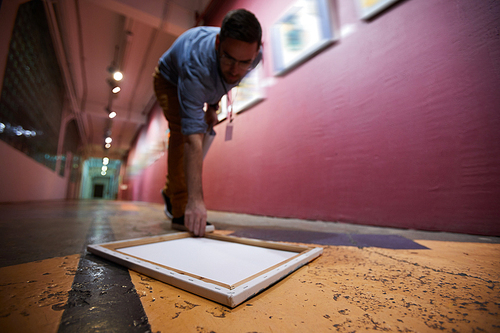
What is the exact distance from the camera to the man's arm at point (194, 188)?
3.18 feet

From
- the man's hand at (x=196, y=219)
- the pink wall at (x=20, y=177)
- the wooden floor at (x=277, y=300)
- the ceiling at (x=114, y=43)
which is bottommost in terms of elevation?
the wooden floor at (x=277, y=300)

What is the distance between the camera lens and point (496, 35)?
1.02 meters

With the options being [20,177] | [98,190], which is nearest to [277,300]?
[20,177]

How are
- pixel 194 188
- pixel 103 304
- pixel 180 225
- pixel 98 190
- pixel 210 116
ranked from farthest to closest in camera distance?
pixel 98 190 < pixel 210 116 < pixel 180 225 < pixel 194 188 < pixel 103 304

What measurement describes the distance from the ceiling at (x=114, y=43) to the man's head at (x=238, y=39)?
328cm

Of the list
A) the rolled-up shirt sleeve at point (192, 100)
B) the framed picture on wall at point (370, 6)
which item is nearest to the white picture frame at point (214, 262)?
the rolled-up shirt sleeve at point (192, 100)

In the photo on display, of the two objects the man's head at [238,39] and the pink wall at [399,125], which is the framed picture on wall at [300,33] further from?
the man's head at [238,39]

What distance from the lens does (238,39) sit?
92 cm

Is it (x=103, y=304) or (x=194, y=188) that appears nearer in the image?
(x=103, y=304)

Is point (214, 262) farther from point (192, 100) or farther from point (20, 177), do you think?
point (20, 177)

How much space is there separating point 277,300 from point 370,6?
6.21 ft

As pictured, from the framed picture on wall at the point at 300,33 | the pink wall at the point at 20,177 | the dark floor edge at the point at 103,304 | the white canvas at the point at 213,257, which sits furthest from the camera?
the pink wall at the point at 20,177

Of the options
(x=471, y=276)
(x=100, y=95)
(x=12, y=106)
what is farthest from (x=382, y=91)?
(x=100, y=95)

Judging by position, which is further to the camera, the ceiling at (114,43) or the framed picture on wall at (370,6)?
the ceiling at (114,43)
